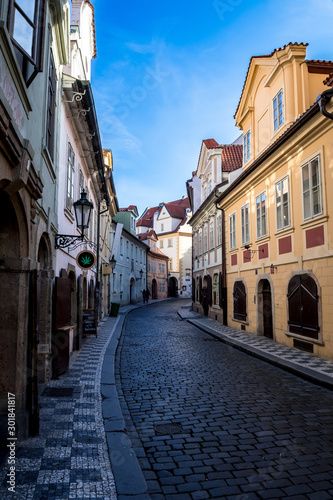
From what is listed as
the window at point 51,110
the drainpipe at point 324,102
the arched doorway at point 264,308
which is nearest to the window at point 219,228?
the arched doorway at point 264,308

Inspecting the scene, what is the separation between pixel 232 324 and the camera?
1825 centimetres

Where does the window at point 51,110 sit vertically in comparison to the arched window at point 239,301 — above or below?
above

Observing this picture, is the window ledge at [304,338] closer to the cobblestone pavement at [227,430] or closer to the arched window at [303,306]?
the arched window at [303,306]

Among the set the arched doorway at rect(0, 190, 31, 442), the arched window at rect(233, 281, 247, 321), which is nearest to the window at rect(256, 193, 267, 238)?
the arched window at rect(233, 281, 247, 321)

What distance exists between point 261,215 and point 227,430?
10.7 metres

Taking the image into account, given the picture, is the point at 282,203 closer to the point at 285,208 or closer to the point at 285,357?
the point at 285,208

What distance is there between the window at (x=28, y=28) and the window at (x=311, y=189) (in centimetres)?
824

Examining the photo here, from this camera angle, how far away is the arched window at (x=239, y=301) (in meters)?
16.5

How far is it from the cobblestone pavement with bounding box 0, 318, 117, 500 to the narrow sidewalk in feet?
14.2

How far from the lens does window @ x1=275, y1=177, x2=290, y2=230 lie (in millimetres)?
12297

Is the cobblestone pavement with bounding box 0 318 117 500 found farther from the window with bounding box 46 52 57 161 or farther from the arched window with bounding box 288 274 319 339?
the arched window with bounding box 288 274 319 339

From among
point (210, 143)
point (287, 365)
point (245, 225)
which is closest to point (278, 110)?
point (245, 225)

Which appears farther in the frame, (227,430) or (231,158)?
(231,158)

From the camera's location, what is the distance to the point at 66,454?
4.08m
